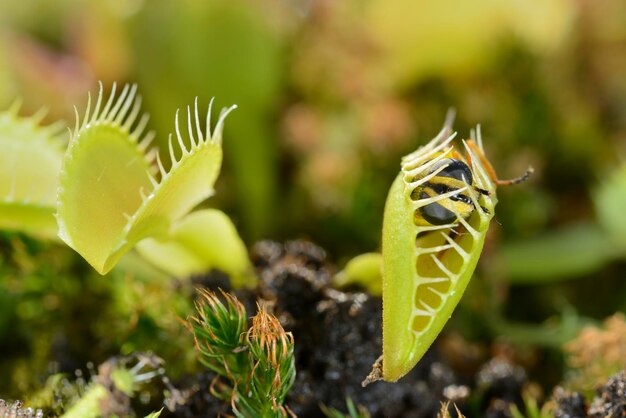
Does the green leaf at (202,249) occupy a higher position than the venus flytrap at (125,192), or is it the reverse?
the venus flytrap at (125,192)

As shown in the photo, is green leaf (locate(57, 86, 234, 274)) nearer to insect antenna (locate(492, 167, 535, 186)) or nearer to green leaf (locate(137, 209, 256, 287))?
green leaf (locate(137, 209, 256, 287))

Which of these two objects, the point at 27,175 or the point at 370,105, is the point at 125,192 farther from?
the point at 370,105

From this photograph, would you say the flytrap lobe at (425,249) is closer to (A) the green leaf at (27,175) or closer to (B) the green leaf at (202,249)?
(B) the green leaf at (202,249)

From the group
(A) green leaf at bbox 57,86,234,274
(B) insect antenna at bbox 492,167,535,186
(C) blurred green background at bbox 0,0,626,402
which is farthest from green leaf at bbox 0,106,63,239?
(B) insect antenna at bbox 492,167,535,186

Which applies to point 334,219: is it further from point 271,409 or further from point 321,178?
point 271,409

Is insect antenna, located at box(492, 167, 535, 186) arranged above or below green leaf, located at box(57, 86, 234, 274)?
below

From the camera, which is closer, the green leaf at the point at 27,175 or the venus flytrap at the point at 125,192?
the venus flytrap at the point at 125,192

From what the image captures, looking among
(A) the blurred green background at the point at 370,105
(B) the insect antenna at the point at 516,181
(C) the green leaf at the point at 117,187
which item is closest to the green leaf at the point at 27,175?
(C) the green leaf at the point at 117,187

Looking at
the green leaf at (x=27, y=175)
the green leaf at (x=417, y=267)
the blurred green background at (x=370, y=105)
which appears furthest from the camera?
the blurred green background at (x=370, y=105)

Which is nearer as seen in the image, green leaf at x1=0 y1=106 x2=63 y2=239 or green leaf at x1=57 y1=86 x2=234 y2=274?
green leaf at x1=57 y1=86 x2=234 y2=274
